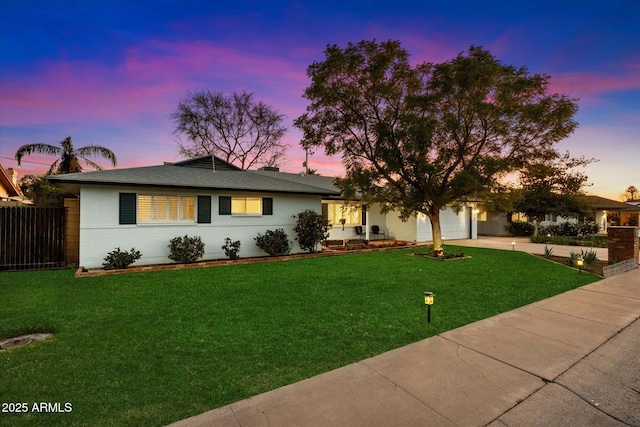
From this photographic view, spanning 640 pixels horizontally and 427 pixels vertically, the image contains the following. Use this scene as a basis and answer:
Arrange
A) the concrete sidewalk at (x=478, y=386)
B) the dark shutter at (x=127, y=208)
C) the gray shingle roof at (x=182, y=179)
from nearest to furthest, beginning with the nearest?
the concrete sidewalk at (x=478, y=386)
the gray shingle roof at (x=182, y=179)
the dark shutter at (x=127, y=208)

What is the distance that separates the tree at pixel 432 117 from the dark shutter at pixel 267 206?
3.09 metres

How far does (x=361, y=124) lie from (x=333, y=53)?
278 cm

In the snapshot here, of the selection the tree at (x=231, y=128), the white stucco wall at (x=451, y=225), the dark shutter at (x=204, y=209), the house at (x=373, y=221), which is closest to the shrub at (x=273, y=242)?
the dark shutter at (x=204, y=209)

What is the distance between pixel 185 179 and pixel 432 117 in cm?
941

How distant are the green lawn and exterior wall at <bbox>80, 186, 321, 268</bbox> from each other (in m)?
1.21

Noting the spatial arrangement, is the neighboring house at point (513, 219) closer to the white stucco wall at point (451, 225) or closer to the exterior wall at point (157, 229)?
the white stucco wall at point (451, 225)

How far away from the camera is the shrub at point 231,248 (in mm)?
11121

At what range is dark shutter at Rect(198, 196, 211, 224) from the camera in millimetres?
10891

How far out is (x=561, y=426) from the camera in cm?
237

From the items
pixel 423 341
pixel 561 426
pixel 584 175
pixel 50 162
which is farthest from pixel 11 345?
pixel 584 175

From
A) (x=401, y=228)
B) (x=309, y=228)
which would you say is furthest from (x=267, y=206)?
(x=401, y=228)

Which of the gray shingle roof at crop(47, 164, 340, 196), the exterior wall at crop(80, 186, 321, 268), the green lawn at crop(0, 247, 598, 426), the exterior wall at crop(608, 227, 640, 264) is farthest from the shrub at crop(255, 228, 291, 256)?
the exterior wall at crop(608, 227, 640, 264)

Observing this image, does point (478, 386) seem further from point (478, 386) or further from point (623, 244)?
point (623, 244)

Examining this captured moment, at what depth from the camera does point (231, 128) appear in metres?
28.1
